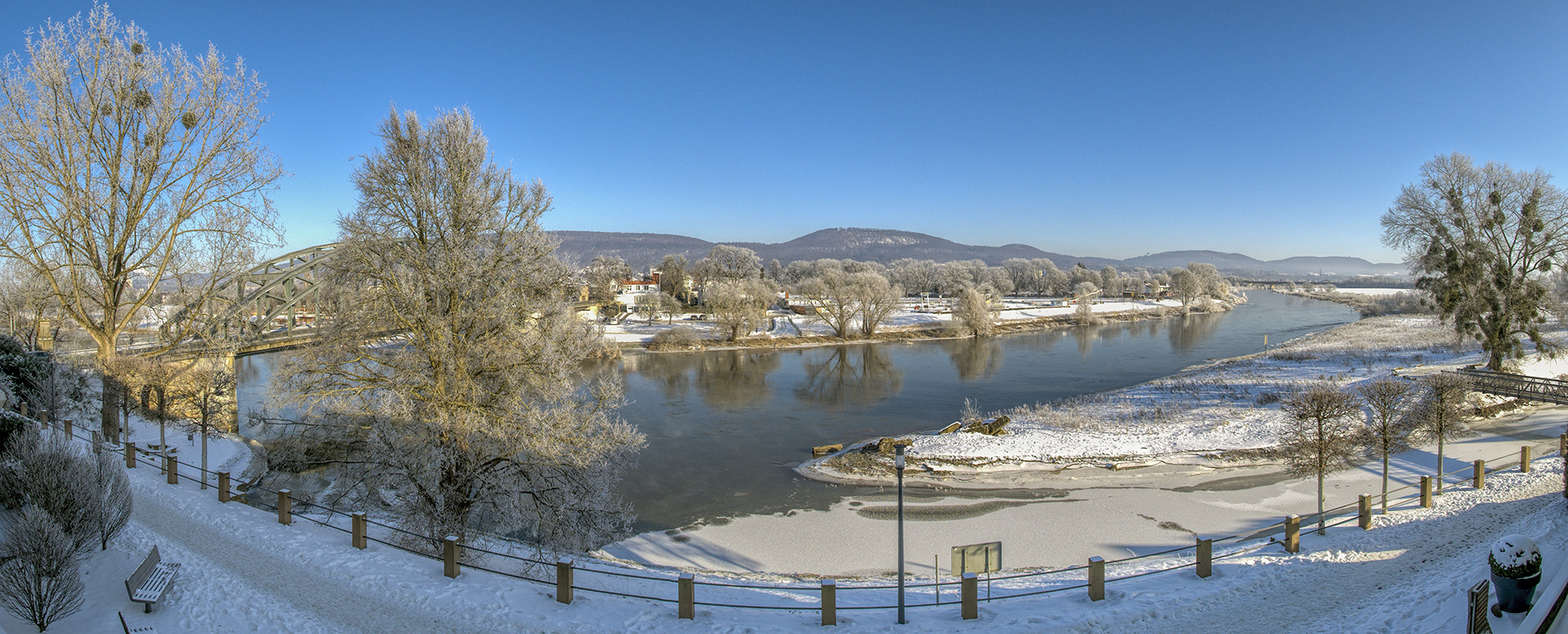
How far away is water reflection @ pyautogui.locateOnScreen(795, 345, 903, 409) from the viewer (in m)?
31.2

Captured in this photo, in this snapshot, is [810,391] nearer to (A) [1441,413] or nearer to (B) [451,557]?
(A) [1441,413]

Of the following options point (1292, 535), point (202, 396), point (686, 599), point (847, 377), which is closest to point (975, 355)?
point (847, 377)

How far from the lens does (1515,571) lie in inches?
253

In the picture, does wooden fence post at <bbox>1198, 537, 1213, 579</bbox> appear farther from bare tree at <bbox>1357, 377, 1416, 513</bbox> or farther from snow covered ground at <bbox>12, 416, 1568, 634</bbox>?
bare tree at <bbox>1357, 377, 1416, 513</bbox>

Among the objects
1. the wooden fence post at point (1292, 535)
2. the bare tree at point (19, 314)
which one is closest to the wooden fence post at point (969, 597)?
the wooden fence post at point (1292, 535)

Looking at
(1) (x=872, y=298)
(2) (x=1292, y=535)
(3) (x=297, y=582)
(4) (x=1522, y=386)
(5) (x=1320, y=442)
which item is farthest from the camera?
(1) (x=872, y=298)

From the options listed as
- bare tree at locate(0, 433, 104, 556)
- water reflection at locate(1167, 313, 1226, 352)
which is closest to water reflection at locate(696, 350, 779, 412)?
bare tree at locate(0, 433, 104, 556)

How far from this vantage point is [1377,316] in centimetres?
6875

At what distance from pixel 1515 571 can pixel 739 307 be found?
4760 cm

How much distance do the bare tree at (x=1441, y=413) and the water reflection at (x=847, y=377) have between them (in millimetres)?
17465

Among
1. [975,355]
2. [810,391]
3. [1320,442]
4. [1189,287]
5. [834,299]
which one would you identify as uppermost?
[1189,287]

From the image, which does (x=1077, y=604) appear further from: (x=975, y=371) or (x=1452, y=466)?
(x=975, y=371)

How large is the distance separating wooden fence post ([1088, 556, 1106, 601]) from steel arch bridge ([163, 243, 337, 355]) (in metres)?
11.4

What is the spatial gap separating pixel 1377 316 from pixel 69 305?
91200 millimetres
